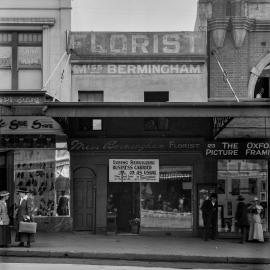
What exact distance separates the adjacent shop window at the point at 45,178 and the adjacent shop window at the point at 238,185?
17.9 ft

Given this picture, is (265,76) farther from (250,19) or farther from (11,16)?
(11,16)

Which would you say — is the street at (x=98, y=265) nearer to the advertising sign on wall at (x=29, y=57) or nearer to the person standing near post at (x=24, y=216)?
the person standing near post at (x=24, y=216)

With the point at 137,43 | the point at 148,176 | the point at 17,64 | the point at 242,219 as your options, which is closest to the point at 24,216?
the point at 148,176

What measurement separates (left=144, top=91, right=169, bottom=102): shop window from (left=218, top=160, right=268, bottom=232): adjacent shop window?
2.95 metres

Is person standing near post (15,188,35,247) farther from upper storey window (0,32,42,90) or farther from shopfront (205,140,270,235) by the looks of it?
shopfront (205,140,270,235)

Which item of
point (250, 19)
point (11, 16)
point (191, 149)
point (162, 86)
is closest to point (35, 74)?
point (11, 16)

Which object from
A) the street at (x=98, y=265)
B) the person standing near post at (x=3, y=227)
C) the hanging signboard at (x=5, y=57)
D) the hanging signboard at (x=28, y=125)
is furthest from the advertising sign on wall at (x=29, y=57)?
the street at (x=98, y=265)

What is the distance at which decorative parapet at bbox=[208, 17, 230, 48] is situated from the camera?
77.3 feet

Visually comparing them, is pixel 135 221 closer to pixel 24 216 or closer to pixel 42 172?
pixel 42 172

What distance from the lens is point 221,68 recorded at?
23.2 meters

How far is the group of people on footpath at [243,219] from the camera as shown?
22.4 m

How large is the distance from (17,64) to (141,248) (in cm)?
781

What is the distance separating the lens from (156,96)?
78.8 feet

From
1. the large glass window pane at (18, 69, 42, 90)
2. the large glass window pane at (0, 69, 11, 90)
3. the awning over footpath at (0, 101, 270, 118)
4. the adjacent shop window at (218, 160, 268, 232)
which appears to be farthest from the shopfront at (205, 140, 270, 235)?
the large glass window pane at (0, 69, 11, 90)
